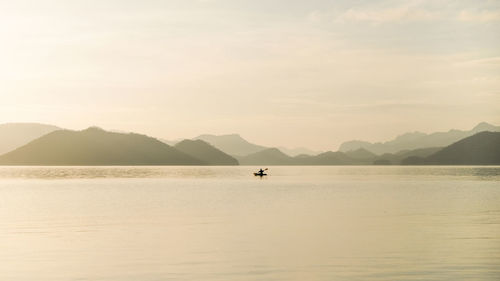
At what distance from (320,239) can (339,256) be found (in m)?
7.48

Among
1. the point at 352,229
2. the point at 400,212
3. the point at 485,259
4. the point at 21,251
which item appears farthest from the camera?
the point at 400,212

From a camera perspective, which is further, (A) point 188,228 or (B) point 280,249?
(A) point 188,228

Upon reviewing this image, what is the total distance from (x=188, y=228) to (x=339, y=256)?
57.0ft

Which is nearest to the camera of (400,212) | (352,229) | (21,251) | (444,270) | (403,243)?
(444,270)

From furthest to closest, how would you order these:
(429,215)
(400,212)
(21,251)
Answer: (400,212) < (429,215) < (21,251)

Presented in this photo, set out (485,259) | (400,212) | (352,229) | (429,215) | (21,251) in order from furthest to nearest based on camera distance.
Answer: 1. (400,212)
2. (429,215)
3. (352,229)
4. (21,251)
5. (485,259)

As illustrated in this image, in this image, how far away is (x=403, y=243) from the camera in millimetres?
40375

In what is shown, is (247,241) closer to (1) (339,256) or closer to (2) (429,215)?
(1) (339,256)

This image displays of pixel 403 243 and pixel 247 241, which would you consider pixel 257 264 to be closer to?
pixel 247 241

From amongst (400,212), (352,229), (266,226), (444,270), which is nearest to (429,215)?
(400,212)

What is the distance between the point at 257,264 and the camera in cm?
3231

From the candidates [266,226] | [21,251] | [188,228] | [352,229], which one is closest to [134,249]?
[21,251]

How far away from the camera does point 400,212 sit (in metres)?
65.8

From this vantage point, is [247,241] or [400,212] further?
[400,212]
